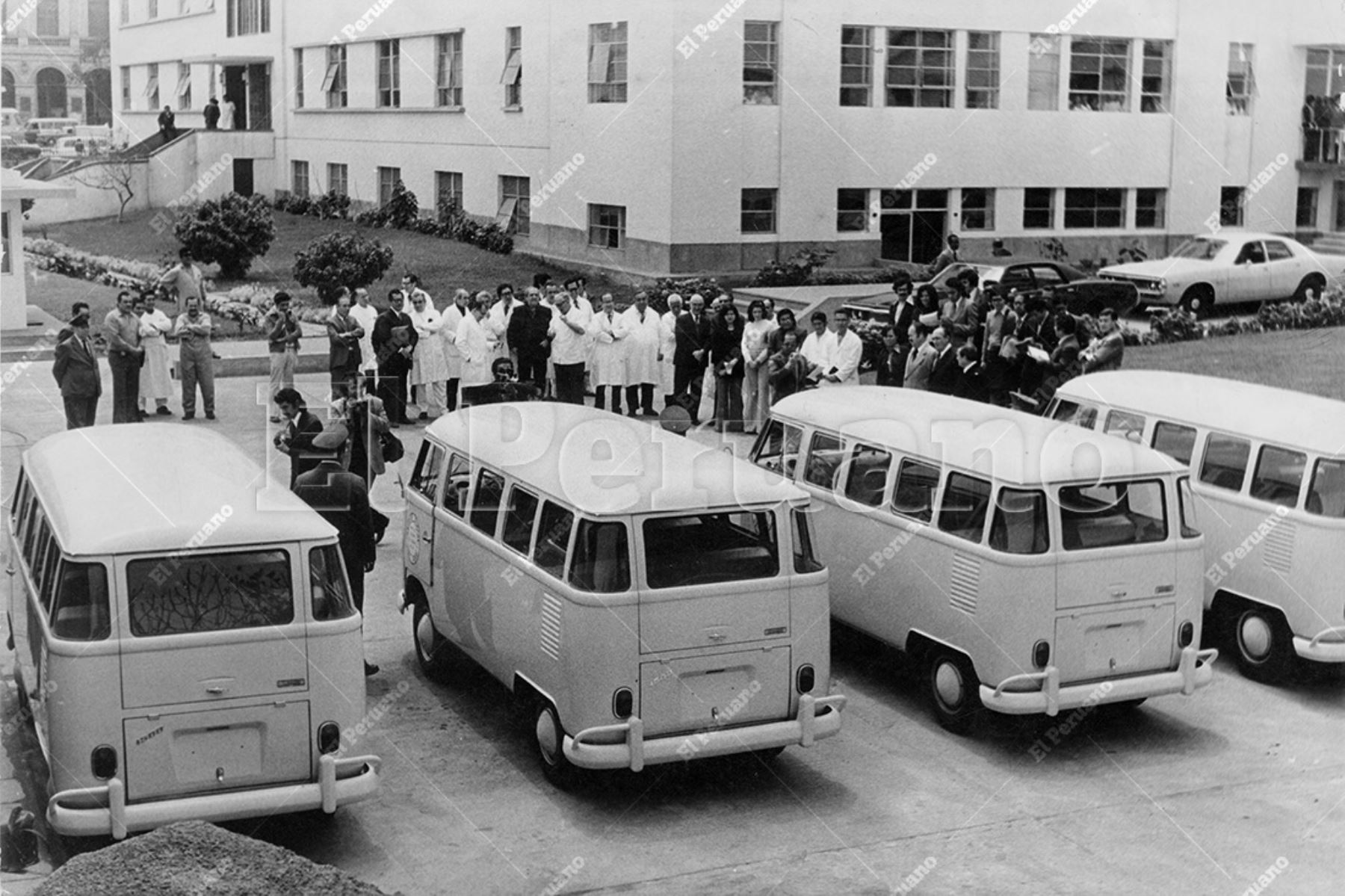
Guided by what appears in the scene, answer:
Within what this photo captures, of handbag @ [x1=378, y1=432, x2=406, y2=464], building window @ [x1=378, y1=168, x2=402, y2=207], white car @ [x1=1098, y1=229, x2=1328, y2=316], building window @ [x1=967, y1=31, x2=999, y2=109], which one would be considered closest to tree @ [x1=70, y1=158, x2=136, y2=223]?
building window @ [x1=378, y1=168, x2=402, y2=207]

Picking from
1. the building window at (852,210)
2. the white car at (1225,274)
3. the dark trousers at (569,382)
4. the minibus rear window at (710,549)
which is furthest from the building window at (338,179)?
the minibus rear window at (710,549)

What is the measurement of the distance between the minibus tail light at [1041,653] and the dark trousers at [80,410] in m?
11.2

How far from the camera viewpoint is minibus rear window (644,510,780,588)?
9.54m

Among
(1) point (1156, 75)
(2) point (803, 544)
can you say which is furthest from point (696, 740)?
(1) point (1156, 75)

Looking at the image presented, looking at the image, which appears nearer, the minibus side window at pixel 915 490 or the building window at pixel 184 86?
the minibus side window at pixel 915 490

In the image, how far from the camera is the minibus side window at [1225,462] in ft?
40.5

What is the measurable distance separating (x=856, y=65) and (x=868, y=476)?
25661 millimetres

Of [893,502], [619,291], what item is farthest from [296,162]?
[893,502]

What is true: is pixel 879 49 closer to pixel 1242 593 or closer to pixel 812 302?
pixel 812 302

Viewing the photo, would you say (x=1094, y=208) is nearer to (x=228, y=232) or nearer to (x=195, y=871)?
(x=228, y=232)

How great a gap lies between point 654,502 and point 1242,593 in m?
5.08

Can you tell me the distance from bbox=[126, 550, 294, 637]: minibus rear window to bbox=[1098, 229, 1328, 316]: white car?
2393 centimetres

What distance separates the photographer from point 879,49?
3625cm

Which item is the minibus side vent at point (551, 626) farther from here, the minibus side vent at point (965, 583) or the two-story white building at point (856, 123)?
the two-story white building at point (856, 123)
